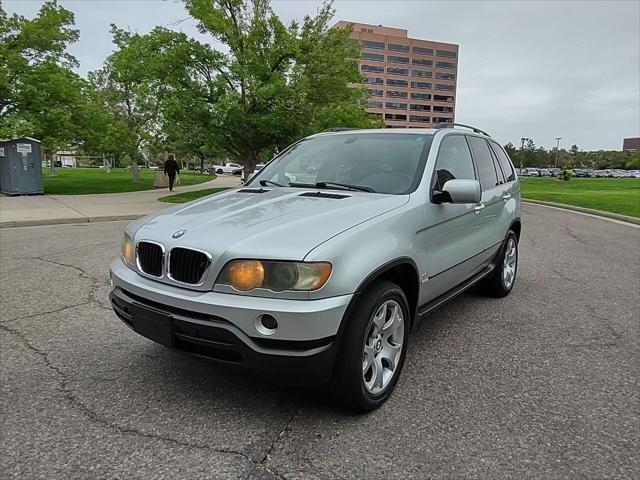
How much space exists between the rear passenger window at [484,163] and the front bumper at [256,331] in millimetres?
2749

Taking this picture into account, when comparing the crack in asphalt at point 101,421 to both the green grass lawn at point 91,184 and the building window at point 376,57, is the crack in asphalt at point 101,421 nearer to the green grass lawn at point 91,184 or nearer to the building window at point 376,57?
the green grass lawn at point 91,184

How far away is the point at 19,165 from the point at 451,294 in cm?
1906

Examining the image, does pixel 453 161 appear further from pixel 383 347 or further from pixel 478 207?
pixel 383 347

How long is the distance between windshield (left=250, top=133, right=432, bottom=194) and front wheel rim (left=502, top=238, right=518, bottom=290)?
2153 millimetres

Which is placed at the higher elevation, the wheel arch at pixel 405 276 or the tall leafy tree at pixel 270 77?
the tall leafy tree at pixel 270 77

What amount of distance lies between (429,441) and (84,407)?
205 centimetres

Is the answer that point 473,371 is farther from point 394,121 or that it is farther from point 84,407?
point 394,121

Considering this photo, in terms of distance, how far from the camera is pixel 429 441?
2656 mm

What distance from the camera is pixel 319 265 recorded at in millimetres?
2488

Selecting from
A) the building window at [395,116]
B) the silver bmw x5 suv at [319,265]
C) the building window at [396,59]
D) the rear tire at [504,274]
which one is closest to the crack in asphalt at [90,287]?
Result: the silver bmw x5 suv at [319,265]

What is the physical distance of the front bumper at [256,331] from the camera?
8.02 ft

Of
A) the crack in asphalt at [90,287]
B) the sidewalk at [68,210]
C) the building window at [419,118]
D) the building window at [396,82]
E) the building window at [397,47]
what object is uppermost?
the building window at [397,47]

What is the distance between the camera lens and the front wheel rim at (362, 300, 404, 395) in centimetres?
290

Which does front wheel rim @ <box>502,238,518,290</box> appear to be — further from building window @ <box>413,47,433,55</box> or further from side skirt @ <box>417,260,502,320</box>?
building window @ <box>413,47,433,55</box>
